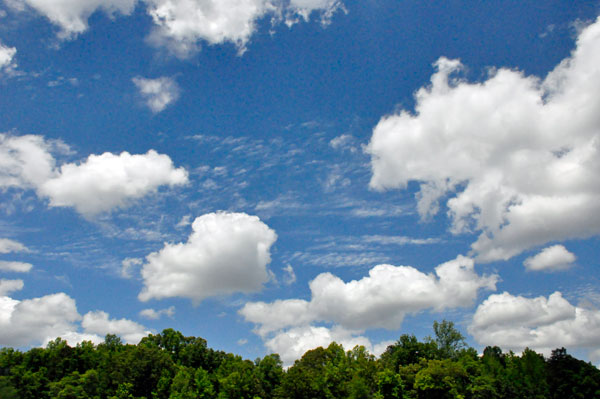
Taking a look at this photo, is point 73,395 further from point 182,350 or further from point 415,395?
point 415,395

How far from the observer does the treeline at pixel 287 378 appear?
2862 inches

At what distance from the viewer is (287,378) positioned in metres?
81.6

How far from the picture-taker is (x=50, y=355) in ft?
312

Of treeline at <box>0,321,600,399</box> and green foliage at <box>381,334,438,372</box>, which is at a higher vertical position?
green foliage at <box>381,334,438,372</box>

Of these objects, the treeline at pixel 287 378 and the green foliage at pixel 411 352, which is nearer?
the treeline at pixel 287 378

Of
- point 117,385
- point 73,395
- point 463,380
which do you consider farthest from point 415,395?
point 73,395

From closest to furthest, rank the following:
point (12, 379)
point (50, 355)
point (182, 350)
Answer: point (12, 379)
point (50, 355)
point (182, 350)

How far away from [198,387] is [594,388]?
63951 millimetres

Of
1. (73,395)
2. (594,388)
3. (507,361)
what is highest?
(507,361)

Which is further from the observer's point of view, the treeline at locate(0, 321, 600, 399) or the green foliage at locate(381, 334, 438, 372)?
the green foliage at locate(381, 334, 438, 372)

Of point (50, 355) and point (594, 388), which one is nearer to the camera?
point (594, 388)

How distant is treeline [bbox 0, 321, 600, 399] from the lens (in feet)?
238

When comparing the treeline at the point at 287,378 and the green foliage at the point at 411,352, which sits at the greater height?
the green foliage at the point at 411,352

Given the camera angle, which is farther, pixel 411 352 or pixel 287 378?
pixel 411 352
